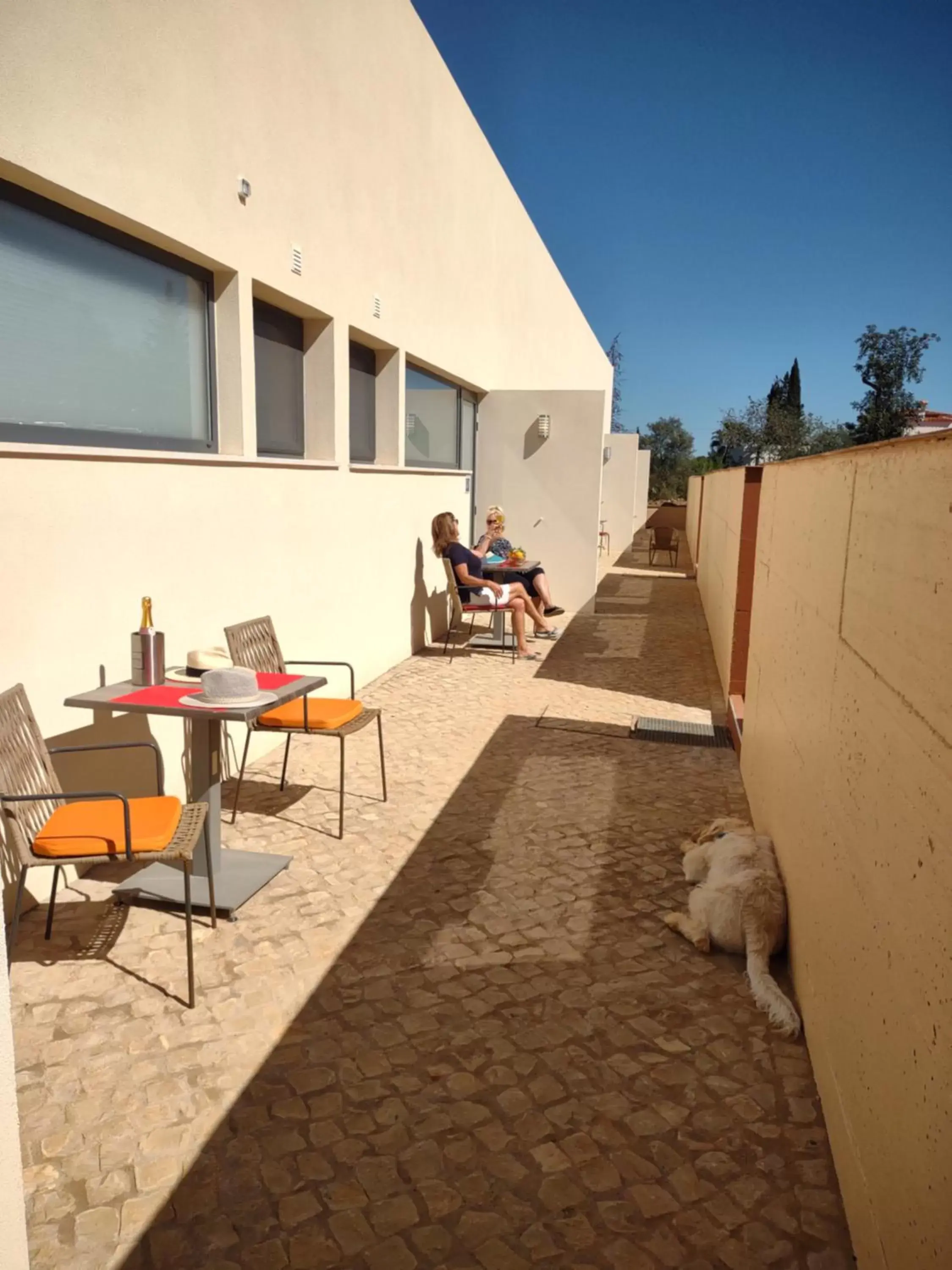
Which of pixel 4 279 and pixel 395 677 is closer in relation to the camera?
pixel 4 279

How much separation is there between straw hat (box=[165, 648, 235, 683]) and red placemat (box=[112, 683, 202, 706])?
8cm

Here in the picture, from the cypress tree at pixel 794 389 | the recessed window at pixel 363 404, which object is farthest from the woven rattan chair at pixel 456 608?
the cypress tree at pixel 794 389

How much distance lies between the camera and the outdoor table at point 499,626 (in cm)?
873

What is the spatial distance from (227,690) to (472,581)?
5.03 metres

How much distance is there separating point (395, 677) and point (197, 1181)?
18.0 feet

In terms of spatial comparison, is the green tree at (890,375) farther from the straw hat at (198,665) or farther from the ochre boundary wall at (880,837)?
the straw hat at (198,665)

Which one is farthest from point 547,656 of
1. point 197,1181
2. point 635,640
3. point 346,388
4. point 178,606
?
point 197,1181

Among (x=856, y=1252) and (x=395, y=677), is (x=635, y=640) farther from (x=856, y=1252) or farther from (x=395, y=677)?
(x=856, y=1252)

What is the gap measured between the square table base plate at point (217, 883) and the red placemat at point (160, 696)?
761 mm

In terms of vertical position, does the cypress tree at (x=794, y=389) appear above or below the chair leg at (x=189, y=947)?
above

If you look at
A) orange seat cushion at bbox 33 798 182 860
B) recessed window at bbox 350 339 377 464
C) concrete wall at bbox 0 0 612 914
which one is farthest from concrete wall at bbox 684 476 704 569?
orange seat cushion at bbox 33 798 182 860

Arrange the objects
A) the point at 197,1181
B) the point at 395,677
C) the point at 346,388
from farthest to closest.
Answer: the point at 395,677, the point at 346,388, the point at 197,1181

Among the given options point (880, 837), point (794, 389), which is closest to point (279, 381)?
point (880, 837)

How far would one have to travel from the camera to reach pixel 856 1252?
1896mm
